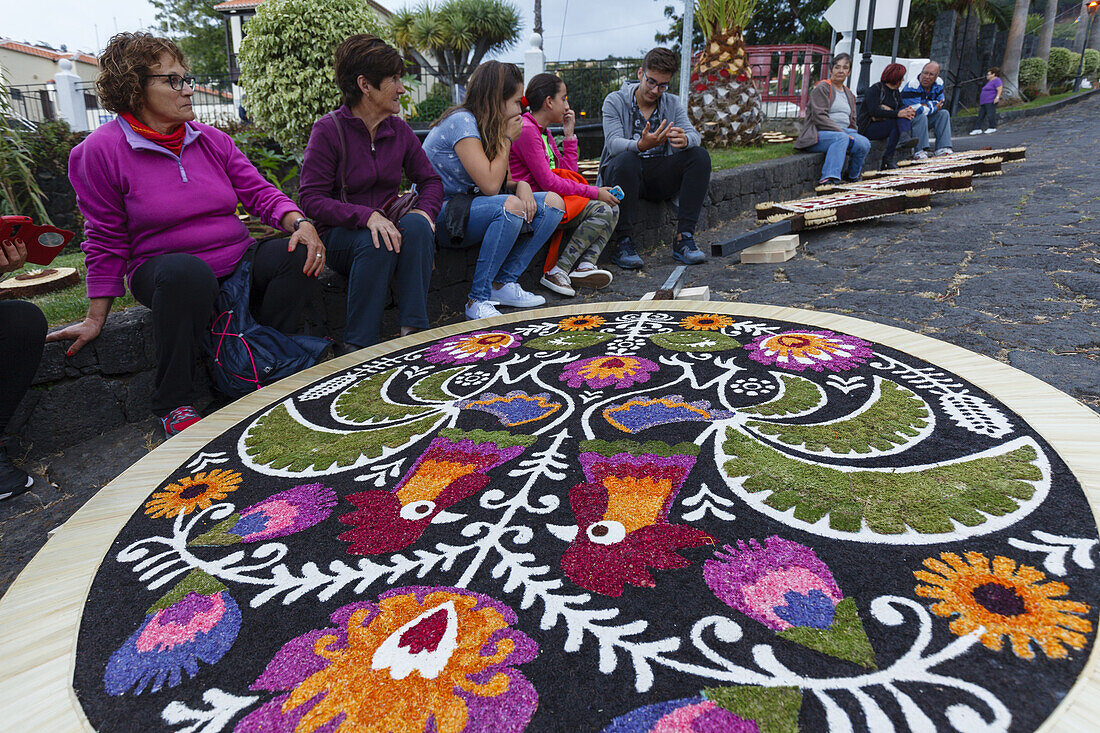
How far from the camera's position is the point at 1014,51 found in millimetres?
19859

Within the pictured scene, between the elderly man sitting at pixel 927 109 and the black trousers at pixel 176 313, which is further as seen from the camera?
the elderly man sitting at pixel 927 109

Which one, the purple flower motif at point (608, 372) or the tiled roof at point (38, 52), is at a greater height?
the tiled roof at point (38, 52)

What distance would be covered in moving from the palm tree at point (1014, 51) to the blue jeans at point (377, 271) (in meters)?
24.4

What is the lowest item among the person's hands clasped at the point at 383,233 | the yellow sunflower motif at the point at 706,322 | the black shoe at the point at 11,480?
the black shoe at the point at 11,480

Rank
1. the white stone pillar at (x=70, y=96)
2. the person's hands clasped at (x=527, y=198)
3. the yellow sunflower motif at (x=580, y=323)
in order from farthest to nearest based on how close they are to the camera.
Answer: the white stone pillar at (x=70, y=96) < the person's hands clasped at (x=527, y=198) < the yellow sunflower motif at (x=580, y=323)

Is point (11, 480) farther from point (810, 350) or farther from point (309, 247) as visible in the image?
point (810, 350)

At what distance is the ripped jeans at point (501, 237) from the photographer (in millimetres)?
3086

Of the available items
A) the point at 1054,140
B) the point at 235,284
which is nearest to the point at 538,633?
the point at 235,284

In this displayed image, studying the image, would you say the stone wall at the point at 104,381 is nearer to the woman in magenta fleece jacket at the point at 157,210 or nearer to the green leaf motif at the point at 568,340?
the woman in magenta fleece jacket at the point at 157,210

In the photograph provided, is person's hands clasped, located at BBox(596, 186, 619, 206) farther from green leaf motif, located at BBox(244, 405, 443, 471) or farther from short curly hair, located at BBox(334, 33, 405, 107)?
green leaf motif, located at BBox(244, 405, 443, 471)

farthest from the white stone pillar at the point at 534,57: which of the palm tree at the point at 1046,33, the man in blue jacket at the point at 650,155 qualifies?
the palm tree at the point at 1046,33

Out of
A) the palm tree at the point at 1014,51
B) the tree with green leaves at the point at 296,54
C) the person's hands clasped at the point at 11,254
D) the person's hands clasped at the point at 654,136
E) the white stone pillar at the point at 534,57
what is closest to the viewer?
the person's hands clasped at the point at 11,254

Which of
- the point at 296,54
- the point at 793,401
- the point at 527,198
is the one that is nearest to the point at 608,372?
the point at 793,401

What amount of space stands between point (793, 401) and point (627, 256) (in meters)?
2.47
